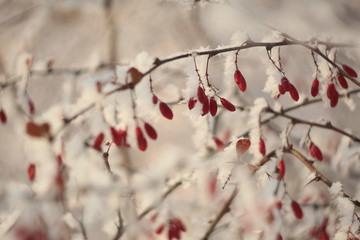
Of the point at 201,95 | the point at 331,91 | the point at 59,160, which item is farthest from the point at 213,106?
the point at 59,160

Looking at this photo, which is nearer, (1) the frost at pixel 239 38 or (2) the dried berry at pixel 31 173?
(1) the frost at pixel 239 38

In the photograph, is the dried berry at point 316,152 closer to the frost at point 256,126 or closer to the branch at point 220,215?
the frost at point 256,126

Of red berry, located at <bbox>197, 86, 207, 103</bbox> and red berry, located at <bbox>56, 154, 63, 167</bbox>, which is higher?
red berry, located at <bbox>197, 86, 207, 103</bbox>

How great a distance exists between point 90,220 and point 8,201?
382 millimetres

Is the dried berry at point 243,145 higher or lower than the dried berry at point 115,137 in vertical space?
higher

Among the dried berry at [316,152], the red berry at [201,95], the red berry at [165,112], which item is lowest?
the dried berry at [316,152]

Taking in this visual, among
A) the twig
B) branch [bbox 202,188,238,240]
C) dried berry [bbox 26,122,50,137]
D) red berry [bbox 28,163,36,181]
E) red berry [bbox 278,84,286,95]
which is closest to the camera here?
red berry [bbox 278,84,286,95]

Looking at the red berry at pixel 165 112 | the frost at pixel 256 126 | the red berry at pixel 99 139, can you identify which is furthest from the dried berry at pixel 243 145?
the red berry at pixel 99 139

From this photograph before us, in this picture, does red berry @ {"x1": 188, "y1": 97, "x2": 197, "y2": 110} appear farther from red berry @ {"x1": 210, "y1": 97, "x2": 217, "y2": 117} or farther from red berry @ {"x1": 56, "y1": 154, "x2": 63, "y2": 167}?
red berry @ {"x1": 56, "y1": 154, "x2": 63, "y2": 167}

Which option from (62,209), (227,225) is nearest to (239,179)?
(227,225)

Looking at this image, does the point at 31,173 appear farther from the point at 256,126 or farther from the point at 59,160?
the point at 256,126

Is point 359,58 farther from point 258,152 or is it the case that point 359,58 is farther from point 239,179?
point 239,179

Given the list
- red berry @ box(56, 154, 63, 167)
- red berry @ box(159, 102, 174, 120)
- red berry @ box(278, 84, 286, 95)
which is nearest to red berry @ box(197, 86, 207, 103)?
red berry @ box(159, 102, 174, 120)

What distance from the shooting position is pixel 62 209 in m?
1.69
